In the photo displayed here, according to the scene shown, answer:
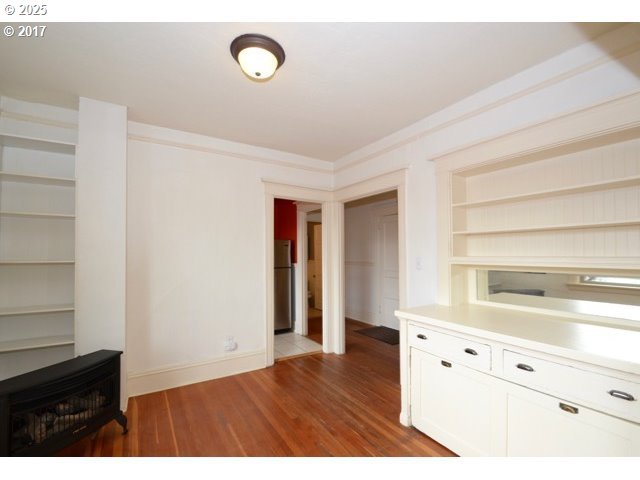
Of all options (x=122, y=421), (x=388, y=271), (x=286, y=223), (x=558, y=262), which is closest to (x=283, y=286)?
(x=286, y=223)

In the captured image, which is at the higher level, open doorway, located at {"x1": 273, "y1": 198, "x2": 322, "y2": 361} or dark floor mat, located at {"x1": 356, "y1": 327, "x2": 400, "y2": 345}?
open doorway, located at {"x1": 273, "y1": 198, "x2": 322, "y2": 361}

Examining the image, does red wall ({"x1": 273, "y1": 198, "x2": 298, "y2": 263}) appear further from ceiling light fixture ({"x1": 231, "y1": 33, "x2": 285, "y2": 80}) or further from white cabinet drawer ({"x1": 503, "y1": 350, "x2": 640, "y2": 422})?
white cabinet drawer ({"x1": 503, "y1": 350, "x2": 640, "y2": 422})

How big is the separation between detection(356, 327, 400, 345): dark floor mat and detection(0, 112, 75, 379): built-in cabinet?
146 inches

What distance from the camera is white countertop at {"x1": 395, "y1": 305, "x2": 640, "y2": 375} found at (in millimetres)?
1214

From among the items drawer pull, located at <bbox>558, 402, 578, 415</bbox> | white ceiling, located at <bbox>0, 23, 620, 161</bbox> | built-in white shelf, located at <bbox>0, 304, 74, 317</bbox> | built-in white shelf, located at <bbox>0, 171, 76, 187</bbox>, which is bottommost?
drawer pull, located at <bbox>558, 402, 578, 415</bbox>

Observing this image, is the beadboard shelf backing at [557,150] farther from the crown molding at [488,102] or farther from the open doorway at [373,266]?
the open doorway at [373,266]

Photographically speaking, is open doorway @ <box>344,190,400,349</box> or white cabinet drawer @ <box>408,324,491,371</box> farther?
open doorway @ <box>344,190,400,349</box>

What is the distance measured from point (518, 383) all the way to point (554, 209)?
3.91 feet

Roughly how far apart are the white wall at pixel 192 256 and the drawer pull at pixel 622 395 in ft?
9.17

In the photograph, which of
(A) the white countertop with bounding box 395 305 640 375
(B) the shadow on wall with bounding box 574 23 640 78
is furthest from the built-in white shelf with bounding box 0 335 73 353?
(B) the shadow on wall with bounding box 574 23 640 78

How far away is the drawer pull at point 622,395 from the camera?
113 centimetres

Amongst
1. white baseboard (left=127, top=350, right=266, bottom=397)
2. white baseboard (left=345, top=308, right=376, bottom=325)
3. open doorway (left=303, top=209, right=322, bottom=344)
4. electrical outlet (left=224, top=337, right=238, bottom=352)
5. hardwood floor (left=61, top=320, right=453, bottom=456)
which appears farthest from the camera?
open doorway (left=303, top=209, right=322, bottom=344)

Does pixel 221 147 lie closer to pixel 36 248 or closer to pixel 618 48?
pixel 36 248

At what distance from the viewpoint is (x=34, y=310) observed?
6.27ft
